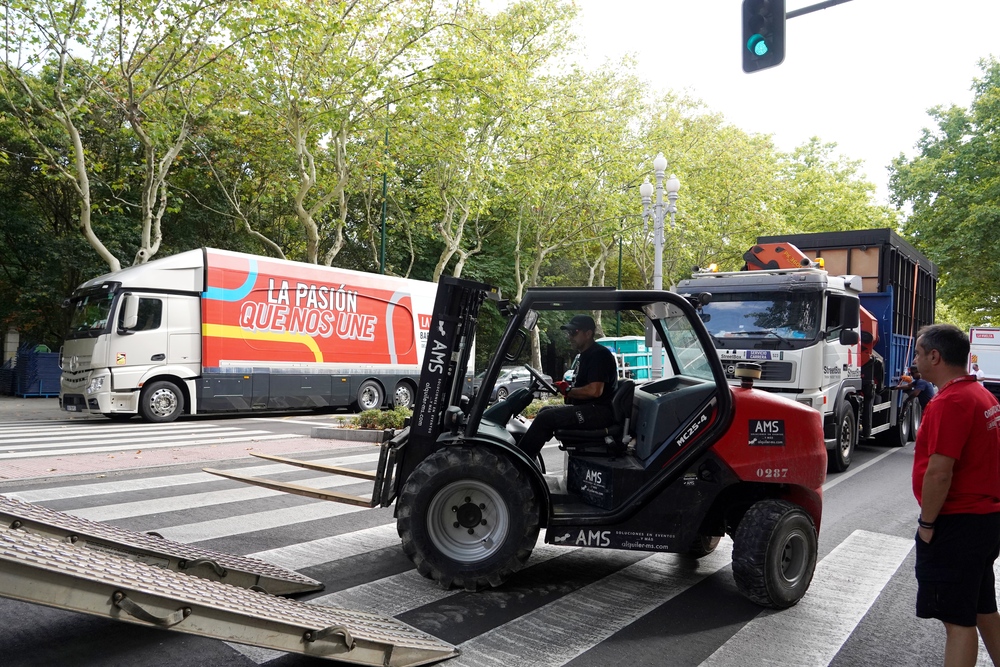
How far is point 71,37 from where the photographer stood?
17.3 metres

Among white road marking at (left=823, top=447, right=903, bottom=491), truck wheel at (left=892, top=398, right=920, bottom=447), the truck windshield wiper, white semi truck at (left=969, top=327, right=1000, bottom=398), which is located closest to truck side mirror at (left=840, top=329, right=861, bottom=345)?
the truck windshield wiper

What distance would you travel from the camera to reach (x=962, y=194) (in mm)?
29766

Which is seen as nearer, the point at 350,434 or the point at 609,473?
the point at 609,473

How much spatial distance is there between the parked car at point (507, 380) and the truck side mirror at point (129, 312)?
12.5 metres

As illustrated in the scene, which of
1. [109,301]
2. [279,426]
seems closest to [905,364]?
[279,426]

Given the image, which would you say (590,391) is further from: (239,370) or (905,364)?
(239,370)

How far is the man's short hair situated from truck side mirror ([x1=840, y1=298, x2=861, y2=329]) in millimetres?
7479

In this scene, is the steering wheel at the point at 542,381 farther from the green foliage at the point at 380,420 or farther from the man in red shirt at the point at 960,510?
the green foliage at the point at 380,420

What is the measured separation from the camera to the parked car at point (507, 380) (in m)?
5.23

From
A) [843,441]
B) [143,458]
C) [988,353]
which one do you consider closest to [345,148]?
[143,458]

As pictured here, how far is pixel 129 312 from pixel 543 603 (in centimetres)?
1379

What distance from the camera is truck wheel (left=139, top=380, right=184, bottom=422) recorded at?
1579cm

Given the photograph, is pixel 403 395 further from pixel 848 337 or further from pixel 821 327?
pixel 848 337

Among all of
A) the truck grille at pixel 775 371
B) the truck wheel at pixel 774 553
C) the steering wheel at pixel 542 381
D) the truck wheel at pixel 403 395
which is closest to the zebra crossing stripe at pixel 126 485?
the steering wheel at pixel 542 381
